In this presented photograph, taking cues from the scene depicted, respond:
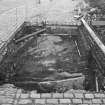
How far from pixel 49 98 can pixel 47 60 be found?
15.2 ft

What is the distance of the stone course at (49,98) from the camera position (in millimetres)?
4706

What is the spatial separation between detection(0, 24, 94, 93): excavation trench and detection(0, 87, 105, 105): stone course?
5.32 ft

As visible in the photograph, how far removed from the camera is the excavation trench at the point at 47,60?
7.15 m

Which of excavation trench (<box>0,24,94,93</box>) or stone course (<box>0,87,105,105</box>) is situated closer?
stone course (<box>0,87,105,105</box>)

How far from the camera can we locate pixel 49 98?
4863 mm

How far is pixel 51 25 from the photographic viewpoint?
1355 cm

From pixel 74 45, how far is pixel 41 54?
2817 mm

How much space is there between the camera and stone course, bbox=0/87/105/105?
15.4ft

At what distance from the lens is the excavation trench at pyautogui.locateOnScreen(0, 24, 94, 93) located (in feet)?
23.4

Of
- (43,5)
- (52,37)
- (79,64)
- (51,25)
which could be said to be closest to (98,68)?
(79,64)

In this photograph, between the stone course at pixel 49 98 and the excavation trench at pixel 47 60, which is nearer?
the stone course at pixel 49 98

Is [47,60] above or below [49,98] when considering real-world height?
below

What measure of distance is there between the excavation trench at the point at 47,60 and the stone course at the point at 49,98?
1621 mm

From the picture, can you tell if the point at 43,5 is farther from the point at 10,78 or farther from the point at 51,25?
the point at 10,78
